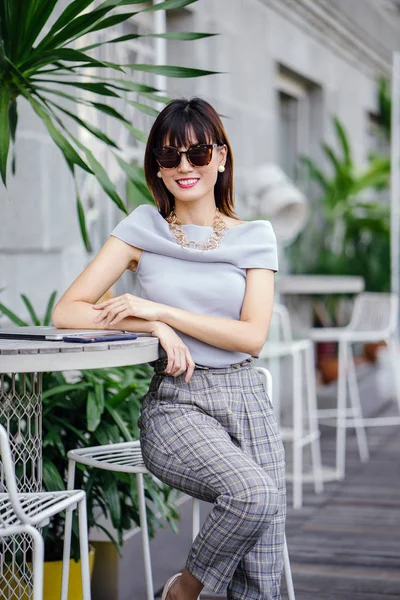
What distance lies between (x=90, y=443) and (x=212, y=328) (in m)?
0.74

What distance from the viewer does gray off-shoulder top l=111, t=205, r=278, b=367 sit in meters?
2.40

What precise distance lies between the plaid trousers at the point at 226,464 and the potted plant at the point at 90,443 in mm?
452

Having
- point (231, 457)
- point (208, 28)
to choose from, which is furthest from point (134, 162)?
point (231, 457)

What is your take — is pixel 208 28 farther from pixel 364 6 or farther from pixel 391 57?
pixel 391 57

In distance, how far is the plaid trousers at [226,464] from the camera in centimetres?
213

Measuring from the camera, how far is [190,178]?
2457 millimetres

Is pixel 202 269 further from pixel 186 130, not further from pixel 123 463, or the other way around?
pixel 123 463

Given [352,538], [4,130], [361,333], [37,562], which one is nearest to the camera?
[37,562]

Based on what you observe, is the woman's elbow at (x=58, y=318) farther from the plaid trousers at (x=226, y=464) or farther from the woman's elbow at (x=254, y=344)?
the woman's elbow at (x=254, y=344)

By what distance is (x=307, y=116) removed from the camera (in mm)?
8055

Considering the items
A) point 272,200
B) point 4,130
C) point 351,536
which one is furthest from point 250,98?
point 4,130

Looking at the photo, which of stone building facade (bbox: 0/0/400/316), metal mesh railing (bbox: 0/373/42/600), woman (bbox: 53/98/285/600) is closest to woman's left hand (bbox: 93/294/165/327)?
woman (bbox: 53/98/285/600)

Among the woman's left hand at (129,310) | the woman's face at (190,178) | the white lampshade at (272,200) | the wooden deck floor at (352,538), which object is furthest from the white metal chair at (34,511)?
the white lampshade at (272,200)

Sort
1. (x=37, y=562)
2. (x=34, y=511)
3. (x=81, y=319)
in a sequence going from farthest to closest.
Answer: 1. (x=81, y=319)
2. (x=34, y=511)
3. (x=37, y=562)
